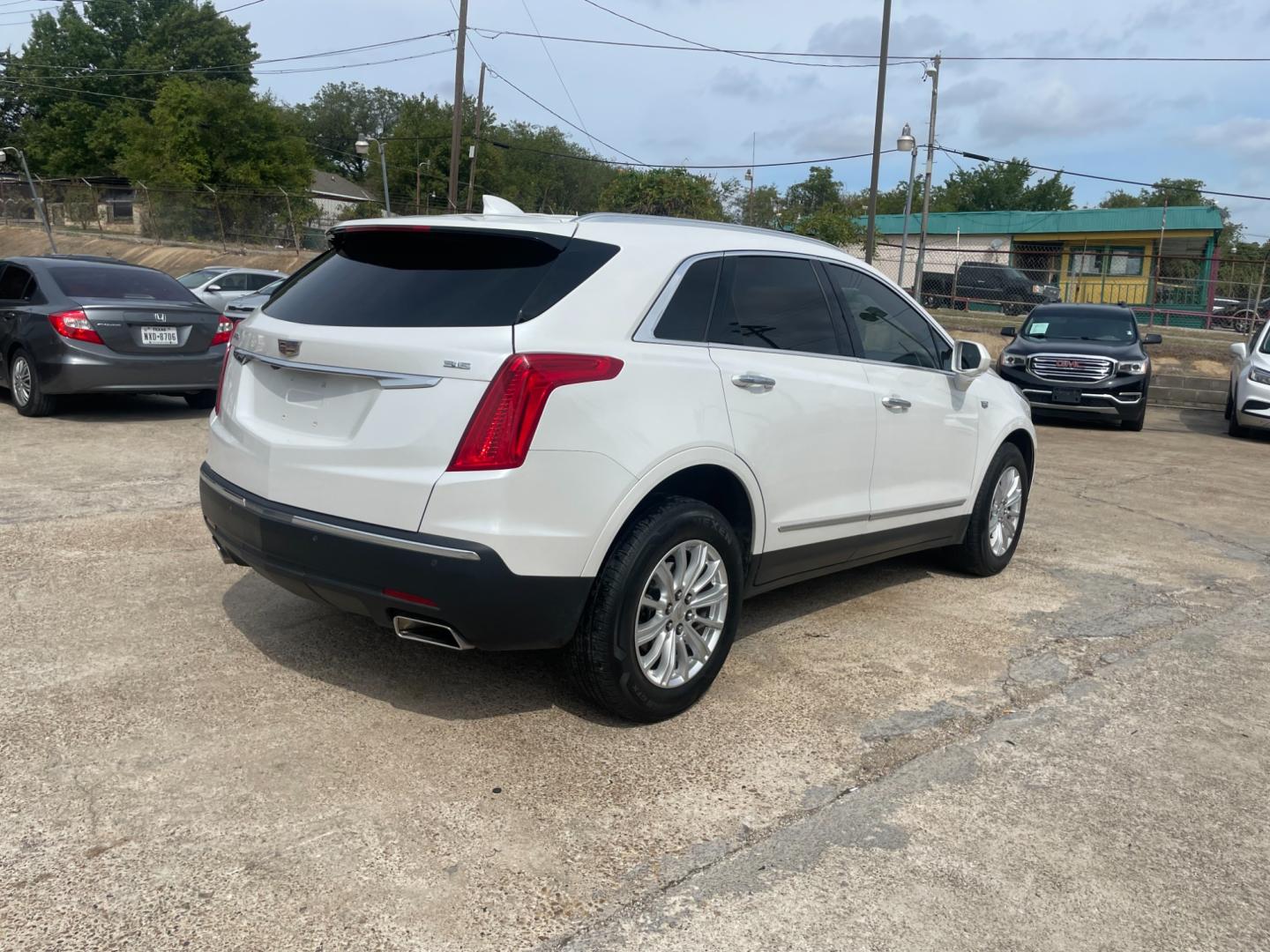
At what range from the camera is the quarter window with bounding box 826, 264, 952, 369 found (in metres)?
4.90

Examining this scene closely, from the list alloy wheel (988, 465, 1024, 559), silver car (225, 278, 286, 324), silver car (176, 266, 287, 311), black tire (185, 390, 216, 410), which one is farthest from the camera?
silver car (176, 266, 287, 311)

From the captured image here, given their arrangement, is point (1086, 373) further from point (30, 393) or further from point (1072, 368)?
point (30, 393)

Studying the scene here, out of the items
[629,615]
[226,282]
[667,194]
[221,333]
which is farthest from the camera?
[667,194]

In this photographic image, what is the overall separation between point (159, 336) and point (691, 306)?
23.1 ft

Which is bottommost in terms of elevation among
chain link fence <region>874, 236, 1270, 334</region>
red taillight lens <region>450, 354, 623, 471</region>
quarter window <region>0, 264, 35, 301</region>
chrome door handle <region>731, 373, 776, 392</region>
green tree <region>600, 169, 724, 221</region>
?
red taillight lens <region>450, 354, 623, 471</region>

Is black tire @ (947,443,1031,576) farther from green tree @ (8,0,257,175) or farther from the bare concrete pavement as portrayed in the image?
green tree @ (8,0,257,175)

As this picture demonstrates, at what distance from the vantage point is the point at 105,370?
923 centimetres

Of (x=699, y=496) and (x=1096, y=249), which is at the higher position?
(x=1096, y=249)

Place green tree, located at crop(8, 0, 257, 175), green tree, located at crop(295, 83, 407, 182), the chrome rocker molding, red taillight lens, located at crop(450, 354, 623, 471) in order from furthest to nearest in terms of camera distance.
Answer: green tree, located at crop(295, 83, 407, 182), green tree, located at crop(8, 0, 257, 175), the chrome rocker molding, red taillight lens, located at crop(450, 354, 623, 471)

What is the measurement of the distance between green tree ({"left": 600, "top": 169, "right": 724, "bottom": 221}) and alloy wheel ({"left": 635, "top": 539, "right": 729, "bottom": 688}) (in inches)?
1759

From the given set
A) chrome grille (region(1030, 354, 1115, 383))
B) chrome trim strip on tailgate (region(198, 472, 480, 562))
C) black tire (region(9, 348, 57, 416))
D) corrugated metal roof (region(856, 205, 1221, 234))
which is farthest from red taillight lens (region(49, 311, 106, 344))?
corrugated metal roof (region(856, 205, 1221, 234))

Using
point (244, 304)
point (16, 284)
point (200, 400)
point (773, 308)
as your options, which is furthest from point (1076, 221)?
point (773, 308)

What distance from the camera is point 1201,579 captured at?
20.7 ft

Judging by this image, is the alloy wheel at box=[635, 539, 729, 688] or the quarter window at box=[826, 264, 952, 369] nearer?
the alloy wheel at box=[635, 539, 729, 688]
